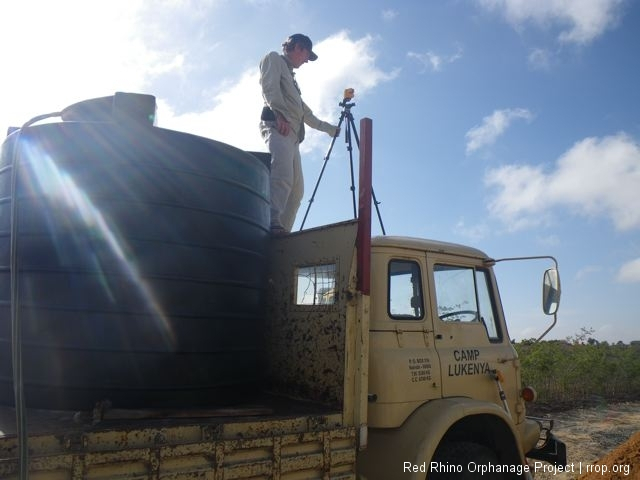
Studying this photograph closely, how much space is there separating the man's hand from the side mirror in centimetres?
239

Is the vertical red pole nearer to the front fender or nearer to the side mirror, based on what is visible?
the front fender

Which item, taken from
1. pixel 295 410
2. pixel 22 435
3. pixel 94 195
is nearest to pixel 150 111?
pixel 94 195

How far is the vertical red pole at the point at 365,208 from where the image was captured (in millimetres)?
2766

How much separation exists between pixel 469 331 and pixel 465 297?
10.3 inches

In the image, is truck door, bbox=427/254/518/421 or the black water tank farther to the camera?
truck door, bbox=427/254/518/421

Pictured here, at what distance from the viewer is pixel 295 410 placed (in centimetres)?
271

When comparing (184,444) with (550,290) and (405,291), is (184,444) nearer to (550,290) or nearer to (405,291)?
(405,291)

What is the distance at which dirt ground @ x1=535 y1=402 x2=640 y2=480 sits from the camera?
5.56 metres

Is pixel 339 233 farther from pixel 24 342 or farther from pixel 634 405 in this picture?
pixel 634 405

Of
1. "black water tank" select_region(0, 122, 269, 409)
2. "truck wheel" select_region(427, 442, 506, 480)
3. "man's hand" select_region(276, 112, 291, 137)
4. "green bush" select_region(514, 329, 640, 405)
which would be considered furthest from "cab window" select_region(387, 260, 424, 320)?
"green bush" select_region(514, 329, 640, 405)

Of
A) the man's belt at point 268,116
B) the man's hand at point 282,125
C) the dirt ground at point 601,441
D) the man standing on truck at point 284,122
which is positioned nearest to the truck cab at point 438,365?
the man standing on truck at point 284,122

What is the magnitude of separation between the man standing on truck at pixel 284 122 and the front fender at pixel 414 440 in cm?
179

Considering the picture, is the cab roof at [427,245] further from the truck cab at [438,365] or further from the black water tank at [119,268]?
the black water tank at [119,268]

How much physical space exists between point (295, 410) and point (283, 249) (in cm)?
118
